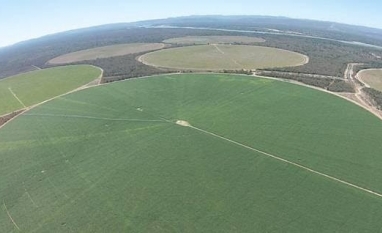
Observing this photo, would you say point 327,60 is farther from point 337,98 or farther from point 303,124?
point 303,124

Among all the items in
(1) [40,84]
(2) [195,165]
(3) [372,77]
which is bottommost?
(1) [40,84]

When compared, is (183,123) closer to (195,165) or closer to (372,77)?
(195,165)

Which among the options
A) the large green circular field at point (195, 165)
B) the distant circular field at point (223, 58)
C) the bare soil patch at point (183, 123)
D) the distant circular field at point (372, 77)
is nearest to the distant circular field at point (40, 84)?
the large green circular field at point (195, 165)

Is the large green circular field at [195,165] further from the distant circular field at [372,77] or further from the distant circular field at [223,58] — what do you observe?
the distant circular field at [223,58]

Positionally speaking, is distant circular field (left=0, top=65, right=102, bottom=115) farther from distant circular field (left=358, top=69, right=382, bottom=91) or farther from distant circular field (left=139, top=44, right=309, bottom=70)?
distant circular field (left=358, top=69, right=382, bottom=91)

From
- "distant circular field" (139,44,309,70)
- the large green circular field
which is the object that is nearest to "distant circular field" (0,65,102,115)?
the large green circular field

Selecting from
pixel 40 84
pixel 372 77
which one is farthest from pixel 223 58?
pixel 40 84

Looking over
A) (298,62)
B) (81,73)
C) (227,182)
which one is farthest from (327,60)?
(227,182)
